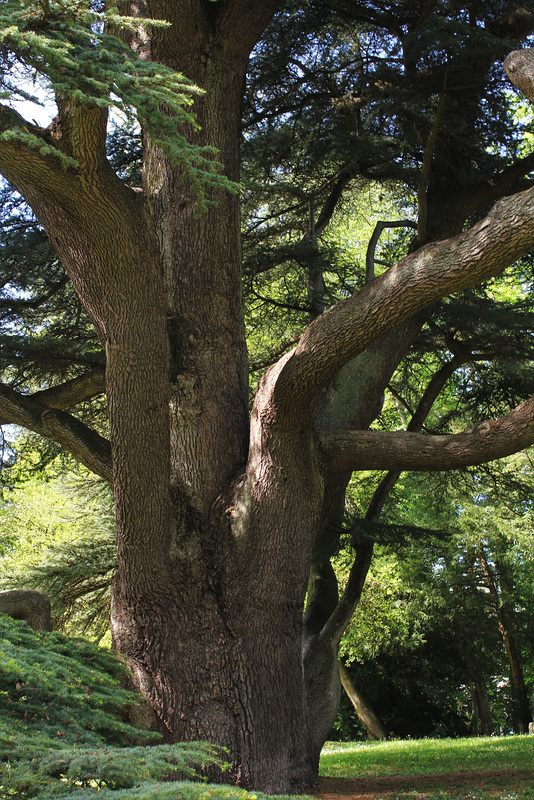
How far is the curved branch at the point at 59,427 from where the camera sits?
21.9ft

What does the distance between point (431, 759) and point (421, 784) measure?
3724mm

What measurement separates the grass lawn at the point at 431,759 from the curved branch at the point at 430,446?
397 centimetres

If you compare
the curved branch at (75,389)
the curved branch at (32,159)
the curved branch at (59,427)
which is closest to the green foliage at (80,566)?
the curved branch at (75,389)

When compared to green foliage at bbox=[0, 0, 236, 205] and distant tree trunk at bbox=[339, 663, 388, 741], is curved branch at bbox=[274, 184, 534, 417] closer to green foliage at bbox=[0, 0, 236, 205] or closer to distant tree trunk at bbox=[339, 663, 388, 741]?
green foliage at bbox=[0, 0, 236, 205]

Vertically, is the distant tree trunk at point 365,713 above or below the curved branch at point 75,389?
below

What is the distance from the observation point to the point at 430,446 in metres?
5.80

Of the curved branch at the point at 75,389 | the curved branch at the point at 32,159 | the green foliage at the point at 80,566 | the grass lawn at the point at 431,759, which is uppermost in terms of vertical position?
the curved branch at the point at 32,159

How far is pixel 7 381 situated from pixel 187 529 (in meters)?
3.56

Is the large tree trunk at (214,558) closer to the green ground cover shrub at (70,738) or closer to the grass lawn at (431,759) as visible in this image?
the green ground cover shrub at (70,738)

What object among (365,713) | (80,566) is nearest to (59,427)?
(80,566)

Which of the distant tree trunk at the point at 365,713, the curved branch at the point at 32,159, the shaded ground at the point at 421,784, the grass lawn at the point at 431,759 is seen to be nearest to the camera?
the curved branch at the point at 32,159

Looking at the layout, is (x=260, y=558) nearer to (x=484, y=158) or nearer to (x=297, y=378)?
(x=297, y=378)

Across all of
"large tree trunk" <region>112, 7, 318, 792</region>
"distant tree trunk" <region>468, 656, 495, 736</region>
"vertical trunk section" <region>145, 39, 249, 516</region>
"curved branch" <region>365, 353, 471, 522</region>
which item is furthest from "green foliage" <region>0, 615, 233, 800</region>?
"distant tree trunk" <region>468, 656, 495, 736</region>

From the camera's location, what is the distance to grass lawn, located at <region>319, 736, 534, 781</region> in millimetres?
8404
